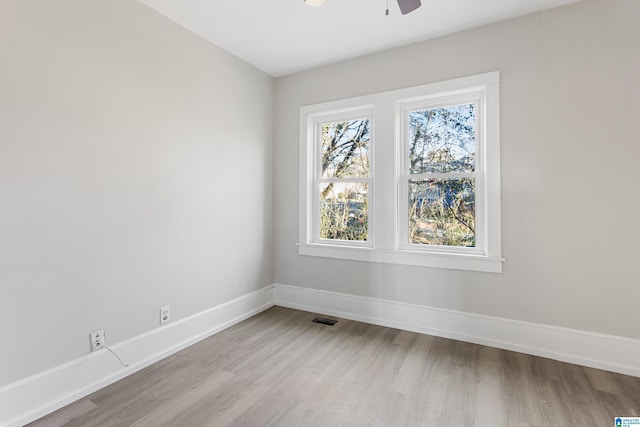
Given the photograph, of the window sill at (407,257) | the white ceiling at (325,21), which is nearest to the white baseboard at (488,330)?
the window sill at (407,257)

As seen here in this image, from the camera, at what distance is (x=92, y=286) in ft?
6.65

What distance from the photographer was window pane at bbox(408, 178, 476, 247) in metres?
2.81

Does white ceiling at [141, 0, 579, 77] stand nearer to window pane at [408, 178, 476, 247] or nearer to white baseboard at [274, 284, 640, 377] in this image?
window pane at [408, 178, 476, 247]

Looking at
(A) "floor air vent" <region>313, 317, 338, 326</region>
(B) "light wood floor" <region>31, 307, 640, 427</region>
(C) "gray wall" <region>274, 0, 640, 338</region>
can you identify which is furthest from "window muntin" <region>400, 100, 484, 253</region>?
(A) "floor air vent" <region>313, 317, 338, 326</region>

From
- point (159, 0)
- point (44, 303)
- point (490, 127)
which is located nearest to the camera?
point (44, 303)

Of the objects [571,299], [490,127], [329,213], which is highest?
[490,127]

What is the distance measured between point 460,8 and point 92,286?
3.35 meters

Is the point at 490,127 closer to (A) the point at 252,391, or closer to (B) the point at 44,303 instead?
(A) the point at 252,391

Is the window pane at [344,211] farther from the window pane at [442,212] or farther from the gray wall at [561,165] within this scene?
the gray wall at [561,165]

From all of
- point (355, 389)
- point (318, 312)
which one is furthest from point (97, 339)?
point (318, 312)

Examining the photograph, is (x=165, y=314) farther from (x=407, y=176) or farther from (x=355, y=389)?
(x=407, y=176)

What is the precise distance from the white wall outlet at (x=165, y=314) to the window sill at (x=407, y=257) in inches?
58.4

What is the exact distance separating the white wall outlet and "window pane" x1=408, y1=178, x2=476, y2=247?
89.4 inches

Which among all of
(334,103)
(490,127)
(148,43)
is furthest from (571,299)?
(148,43)
